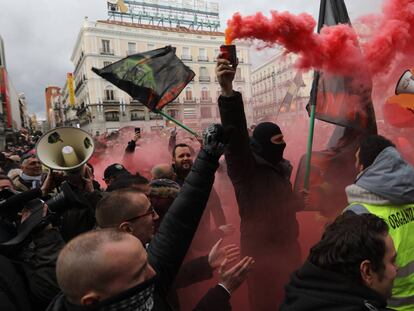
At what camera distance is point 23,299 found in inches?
56.9

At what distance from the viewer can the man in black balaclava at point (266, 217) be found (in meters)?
2.32

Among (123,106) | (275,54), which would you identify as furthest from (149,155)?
(123,106)

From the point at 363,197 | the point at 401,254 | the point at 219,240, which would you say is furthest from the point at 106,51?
the point at 401,254

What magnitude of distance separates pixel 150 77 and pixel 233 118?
2821 mm

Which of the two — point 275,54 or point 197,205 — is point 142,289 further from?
point 275,54

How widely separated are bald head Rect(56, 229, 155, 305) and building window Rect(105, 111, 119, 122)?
4470 centimetres

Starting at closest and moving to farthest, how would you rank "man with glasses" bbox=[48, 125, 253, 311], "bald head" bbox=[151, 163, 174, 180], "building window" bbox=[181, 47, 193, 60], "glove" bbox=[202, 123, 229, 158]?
"man with glasses" bbox=[48, 125, 253, 311] < "glove" bbox=[202, 123, 229, 158] < "bald head" bbox=[151, 163, 174, 180] < "building window" bbox=[181, 47, 193, 60]

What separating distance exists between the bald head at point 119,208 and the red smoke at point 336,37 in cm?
135

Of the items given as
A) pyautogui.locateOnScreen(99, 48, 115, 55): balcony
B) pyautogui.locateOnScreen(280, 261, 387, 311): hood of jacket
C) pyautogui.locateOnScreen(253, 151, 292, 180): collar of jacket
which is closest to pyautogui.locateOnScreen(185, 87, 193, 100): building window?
pyautogui.locateOnScreen(99, 48, 115, 55): balcony

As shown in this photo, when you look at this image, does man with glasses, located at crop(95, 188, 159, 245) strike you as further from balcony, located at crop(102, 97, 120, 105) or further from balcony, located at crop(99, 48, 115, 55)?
balcony, located at crop(99, 48, 115, 55)

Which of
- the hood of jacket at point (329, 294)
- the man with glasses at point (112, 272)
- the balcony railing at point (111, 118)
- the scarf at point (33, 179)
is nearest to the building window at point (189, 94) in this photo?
the balcony railing at point (111, 118)

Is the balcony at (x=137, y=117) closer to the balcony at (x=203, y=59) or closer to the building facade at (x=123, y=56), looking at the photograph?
the building facade at (x=123, y=56)

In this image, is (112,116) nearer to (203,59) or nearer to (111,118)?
(111,118)

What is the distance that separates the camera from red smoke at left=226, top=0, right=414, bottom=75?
257 cm
